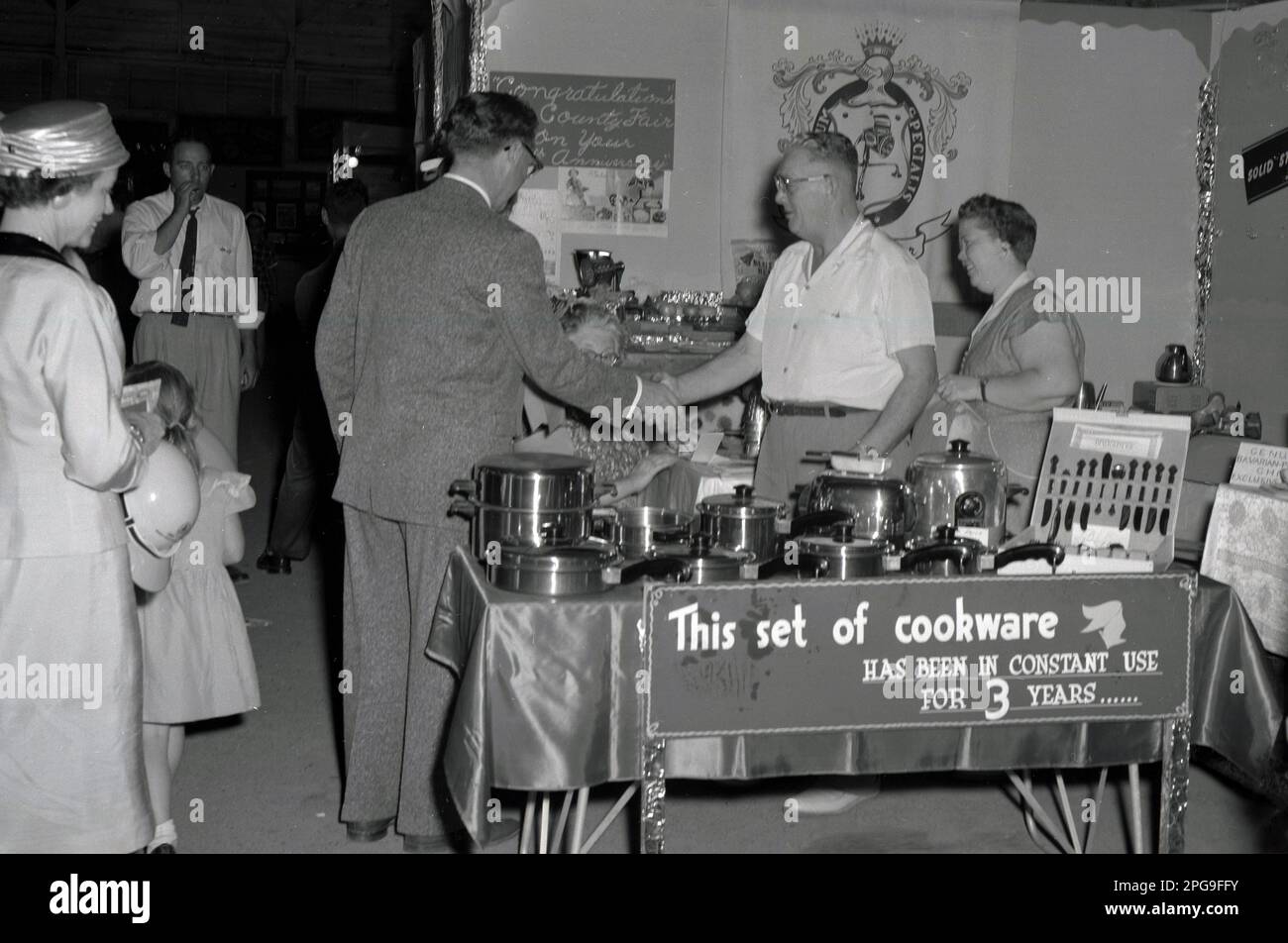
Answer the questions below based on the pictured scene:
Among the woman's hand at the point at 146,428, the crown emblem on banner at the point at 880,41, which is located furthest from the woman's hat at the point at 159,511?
the crown emblem on banner at the point at 880,41

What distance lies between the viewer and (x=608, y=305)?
6.29 meters

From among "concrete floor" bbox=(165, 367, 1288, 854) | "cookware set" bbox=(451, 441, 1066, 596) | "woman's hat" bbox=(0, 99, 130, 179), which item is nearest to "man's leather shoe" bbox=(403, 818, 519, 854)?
"concrete floor" bbox=(165, 367, 1288, 854)

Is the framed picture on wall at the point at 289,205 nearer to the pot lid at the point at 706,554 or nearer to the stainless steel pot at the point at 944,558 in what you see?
the pot lid at the point at 706,554

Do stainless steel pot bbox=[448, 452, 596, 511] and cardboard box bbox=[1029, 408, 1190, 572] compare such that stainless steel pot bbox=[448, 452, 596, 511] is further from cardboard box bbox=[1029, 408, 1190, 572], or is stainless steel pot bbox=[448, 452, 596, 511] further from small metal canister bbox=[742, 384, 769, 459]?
small metal canister bbox=[742, 384, 769, 459]

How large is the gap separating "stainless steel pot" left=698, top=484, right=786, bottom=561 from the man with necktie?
12.6 feet

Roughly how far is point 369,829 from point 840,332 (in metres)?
1.97

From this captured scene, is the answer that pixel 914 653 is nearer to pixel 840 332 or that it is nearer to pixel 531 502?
pixel 531 502

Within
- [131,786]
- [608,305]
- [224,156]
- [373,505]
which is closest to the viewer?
[131,786]

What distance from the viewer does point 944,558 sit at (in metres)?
2.95

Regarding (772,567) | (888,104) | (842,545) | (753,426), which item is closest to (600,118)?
(888,104)

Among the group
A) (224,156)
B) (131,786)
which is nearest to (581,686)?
(131,786)

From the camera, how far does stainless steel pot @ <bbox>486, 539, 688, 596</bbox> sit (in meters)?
2.76

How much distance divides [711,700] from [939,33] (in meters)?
5.33

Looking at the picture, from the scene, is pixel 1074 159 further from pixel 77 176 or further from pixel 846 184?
pixel 77 176
